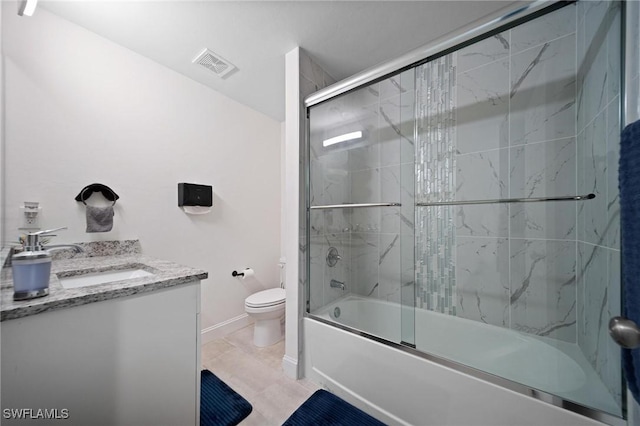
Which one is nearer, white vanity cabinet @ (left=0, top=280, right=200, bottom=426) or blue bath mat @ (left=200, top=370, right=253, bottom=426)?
white vanity cabinet @ (left=0, top=280, right=200, bottom=426)

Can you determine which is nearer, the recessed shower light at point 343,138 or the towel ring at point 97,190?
the towel ring at point 97,190

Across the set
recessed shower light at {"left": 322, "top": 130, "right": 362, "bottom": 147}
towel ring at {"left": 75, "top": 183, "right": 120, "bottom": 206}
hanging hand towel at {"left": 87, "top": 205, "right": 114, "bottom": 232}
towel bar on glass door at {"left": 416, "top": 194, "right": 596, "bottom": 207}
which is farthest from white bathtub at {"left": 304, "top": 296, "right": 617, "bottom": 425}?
towel ring at {"left": 75, "top": 183, "right": 120, "bottom": 206}

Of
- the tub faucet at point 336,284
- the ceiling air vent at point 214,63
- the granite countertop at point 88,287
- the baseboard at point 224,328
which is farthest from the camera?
the baseboard at point 224,328

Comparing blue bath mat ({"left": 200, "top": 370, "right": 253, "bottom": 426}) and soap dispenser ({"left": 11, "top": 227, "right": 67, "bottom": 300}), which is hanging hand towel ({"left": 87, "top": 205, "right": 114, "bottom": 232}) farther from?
blue bath mat ({"left": 200, "top": 370, "right": 253, "bottom": 426})

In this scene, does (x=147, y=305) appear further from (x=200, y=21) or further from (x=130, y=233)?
(x=200, y=21)

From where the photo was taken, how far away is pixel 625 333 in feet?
1.67

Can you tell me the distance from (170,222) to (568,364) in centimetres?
274

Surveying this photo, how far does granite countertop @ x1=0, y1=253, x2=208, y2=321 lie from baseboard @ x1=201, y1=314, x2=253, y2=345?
112 cm

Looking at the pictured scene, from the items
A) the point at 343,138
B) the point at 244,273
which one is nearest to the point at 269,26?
the point at 343,138

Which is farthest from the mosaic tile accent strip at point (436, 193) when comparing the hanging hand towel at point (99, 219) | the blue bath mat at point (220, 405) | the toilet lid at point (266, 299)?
the hanging hand towel at point (99, 219)

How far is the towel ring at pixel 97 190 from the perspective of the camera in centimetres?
150

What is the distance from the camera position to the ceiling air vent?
176cm

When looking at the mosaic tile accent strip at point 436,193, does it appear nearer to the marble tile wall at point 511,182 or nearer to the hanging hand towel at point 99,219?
the marble tile wall at point 511,182

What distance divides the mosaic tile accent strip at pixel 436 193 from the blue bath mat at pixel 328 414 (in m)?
0.76
